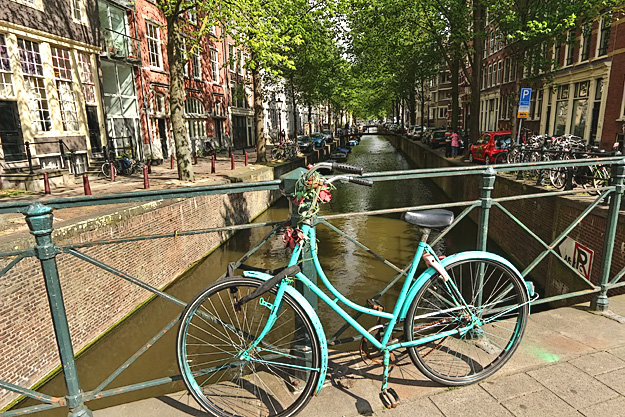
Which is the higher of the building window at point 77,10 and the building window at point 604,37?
the building window at point 77,10

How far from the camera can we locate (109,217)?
308 inches

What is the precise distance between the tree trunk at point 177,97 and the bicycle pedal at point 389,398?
41.2ft

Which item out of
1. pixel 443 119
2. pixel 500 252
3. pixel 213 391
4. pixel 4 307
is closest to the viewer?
pixel 213 391

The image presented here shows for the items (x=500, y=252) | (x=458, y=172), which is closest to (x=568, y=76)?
(x=500, y=252)

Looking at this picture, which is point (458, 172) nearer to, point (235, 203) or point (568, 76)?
point (235, 203)

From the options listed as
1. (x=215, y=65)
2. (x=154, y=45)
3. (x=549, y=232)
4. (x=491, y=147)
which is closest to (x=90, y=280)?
(x=549, y=232)

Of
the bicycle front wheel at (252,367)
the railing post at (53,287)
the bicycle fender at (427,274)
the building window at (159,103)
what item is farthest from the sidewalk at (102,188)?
the bicycle fender at (427,274)

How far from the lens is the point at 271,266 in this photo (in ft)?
37.5

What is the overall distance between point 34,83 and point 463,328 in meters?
16.1

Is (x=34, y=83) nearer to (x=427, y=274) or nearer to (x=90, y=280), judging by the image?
(x=90, y=280)

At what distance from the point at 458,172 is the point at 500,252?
1067 cm

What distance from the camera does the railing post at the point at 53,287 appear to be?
1895 mm

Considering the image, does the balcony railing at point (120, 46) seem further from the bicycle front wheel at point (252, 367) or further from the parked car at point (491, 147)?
the bicycle front wheel at point (252, 367)

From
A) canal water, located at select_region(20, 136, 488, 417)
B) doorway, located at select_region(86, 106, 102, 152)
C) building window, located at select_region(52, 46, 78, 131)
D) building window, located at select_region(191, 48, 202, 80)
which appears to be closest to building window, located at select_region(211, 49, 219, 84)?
building window, located at select_region(191, 48, 202, 80)
